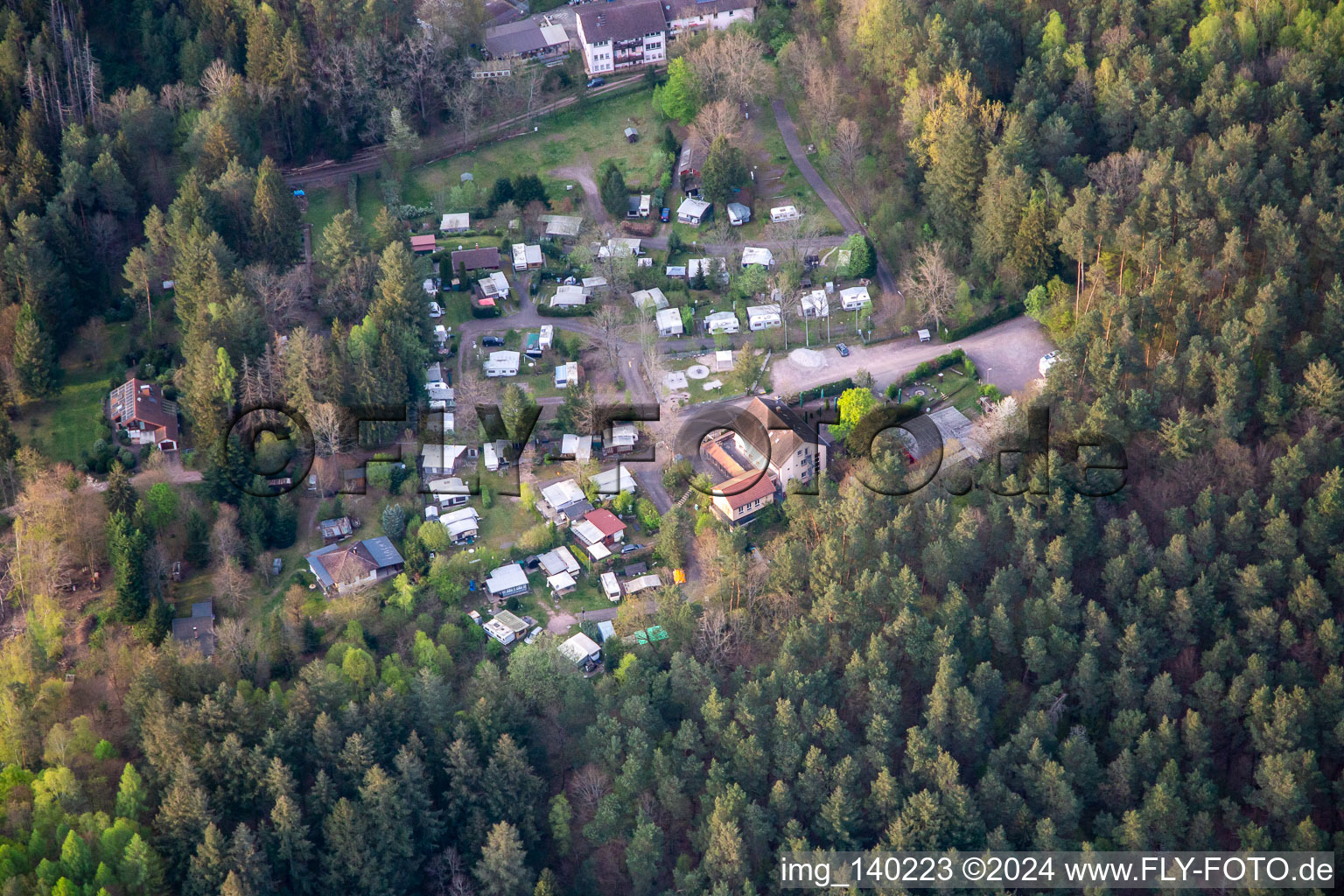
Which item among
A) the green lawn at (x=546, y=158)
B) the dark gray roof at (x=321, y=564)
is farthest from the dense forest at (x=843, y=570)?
the green lawn at (x=546, y=158)

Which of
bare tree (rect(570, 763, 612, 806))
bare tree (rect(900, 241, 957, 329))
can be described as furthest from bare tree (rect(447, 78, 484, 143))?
bare tree (rect(570, 763, 612, 806))

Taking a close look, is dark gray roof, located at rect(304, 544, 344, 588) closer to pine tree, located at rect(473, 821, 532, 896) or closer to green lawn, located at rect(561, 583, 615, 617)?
green lawn, located at rect(561, 583, 615, 617)

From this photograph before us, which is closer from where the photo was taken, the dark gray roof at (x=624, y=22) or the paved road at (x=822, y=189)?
the paved road at (x=822, y=189)

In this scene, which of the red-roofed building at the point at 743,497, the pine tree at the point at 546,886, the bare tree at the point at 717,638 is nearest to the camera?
the pine tree at the point at 546,886

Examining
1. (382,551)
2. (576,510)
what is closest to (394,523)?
(382,551)

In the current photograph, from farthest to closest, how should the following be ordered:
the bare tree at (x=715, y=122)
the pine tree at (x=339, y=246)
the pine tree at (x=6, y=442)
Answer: the bare tree at (x=715, y=122) → the pine tree at (x=339, y=246) → the pine tree at (x=6, y=442)

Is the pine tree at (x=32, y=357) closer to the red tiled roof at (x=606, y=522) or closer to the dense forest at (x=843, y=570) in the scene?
the dense forest at (x=843, y=570)
